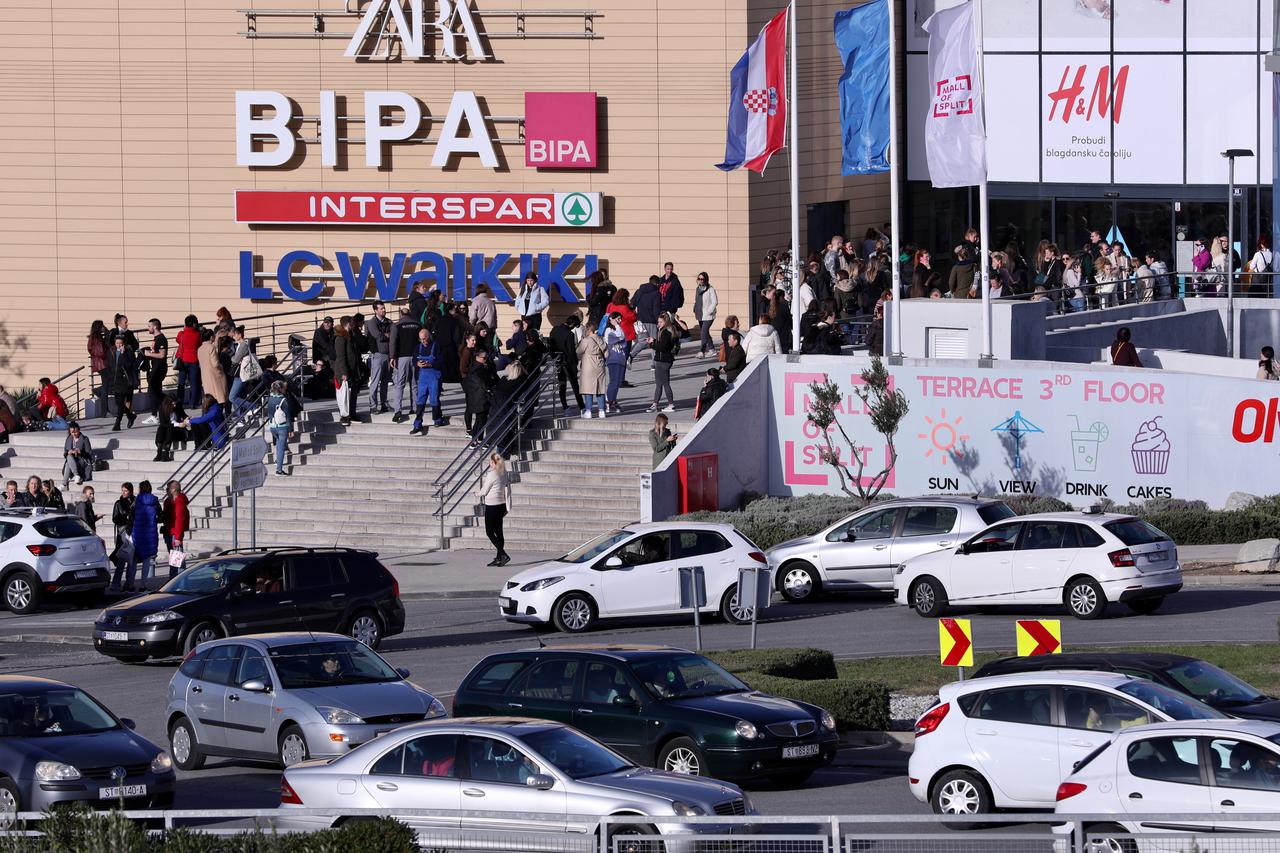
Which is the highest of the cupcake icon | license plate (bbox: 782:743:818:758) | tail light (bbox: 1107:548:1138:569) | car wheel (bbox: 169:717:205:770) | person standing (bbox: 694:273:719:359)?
person standing (bbox: 694:273:719:359)

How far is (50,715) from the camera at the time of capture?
17.2m

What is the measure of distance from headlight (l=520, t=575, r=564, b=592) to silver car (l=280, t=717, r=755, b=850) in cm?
1135

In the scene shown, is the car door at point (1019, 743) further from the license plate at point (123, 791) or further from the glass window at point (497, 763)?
the license plate at point (123, 791)

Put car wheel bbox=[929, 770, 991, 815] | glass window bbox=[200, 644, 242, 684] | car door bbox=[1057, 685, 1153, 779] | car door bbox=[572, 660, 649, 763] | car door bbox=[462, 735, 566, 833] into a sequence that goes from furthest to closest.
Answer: glass window bbox=[200, 644, 242, 684]
car door bbox=[572, 660, 649, 763]
car wheel bbox=[929, 770, 991, 815]
car door bbox=[1057, 685, 1153, 779]
car door bbox=[462, 735, 566, 833]

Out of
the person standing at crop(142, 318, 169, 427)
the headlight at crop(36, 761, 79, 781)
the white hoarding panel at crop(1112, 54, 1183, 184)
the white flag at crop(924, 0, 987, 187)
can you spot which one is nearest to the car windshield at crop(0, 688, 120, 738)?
the headlight at crop(36, 761, 79, 781)

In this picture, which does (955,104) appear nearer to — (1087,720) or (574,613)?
(574,613)

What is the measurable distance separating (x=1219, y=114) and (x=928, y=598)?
94.9 ft

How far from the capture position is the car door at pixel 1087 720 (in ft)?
50.7

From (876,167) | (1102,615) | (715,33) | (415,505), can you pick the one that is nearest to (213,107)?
(715,33)

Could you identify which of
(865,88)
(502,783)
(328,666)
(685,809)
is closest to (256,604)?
(328,666)

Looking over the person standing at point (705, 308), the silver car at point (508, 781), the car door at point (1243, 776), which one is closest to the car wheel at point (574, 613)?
the silver car at point (508, 781)

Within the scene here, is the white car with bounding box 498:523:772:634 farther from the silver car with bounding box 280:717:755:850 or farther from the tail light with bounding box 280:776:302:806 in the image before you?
the tail light with bounding box 280:776:302:806

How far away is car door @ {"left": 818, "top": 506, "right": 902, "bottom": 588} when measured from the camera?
28016 millimetres

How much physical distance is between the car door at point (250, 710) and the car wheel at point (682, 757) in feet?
12.9
